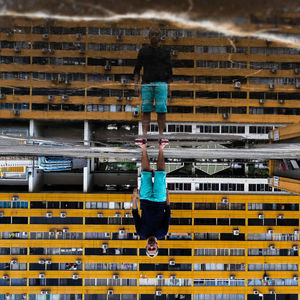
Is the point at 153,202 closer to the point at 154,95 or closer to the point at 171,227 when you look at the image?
the point at 154,95

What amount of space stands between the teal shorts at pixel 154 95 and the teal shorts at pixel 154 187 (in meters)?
1.19

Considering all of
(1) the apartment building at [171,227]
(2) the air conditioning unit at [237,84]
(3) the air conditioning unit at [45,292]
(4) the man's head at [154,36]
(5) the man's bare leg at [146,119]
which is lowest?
(3) the air conditioning unit at [45,292]

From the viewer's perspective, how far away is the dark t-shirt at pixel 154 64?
13.1 feet

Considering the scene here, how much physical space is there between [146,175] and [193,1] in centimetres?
268

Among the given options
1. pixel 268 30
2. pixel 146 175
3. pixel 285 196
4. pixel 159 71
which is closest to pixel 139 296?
pixel 285 196

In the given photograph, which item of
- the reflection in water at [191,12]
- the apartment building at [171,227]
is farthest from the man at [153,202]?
the apartment building at [171,227]

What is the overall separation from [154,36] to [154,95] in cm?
95

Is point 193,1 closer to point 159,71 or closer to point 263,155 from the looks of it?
point 159,71

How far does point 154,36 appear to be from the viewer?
3865 mm

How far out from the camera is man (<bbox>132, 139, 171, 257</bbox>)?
163 inches

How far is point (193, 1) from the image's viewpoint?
336 cm

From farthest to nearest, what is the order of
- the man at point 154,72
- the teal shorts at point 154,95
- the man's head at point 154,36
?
the teal shorts at point 154,95, the man at point 154,72, the man's head at point 154,36

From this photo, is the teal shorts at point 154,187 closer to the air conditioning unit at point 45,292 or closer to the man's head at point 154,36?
the man's head at point 154,36

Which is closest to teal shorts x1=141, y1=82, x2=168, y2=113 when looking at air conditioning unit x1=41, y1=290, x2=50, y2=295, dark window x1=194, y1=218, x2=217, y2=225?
dark window x1=194, y1=218, x2=217, y2=225
